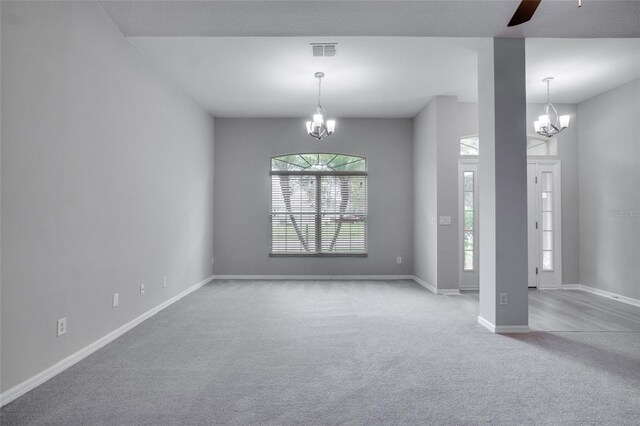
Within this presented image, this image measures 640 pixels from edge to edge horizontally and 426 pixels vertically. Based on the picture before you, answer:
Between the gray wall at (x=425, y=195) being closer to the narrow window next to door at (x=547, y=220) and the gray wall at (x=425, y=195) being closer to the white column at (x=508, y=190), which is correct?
the narrow window next to door at (x=547, y=220)

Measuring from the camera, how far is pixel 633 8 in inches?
A: 130

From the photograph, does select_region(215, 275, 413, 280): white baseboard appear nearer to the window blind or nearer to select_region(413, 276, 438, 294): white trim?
select_region(413, 276, 438, 294): white trim

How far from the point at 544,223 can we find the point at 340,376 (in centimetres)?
497

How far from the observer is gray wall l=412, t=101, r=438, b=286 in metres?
5.70

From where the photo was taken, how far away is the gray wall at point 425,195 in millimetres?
5695

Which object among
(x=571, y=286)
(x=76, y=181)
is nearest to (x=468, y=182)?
(x=571, y=286)

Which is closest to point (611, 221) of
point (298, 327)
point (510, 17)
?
point (510, 17)

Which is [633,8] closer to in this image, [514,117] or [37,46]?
[514,117]

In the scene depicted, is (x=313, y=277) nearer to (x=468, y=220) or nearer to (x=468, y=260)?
(x=468, y=260)

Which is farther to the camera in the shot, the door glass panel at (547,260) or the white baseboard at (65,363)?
the door glass panel at (547,260)

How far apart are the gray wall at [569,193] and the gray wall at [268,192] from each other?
2.38 meters

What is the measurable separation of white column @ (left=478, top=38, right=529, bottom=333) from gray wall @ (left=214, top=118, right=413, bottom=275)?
10.2 feet

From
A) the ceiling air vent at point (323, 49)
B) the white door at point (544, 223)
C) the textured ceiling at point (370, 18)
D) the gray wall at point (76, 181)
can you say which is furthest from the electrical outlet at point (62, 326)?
the white door at point (544, 223)

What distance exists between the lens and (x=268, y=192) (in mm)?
6801
